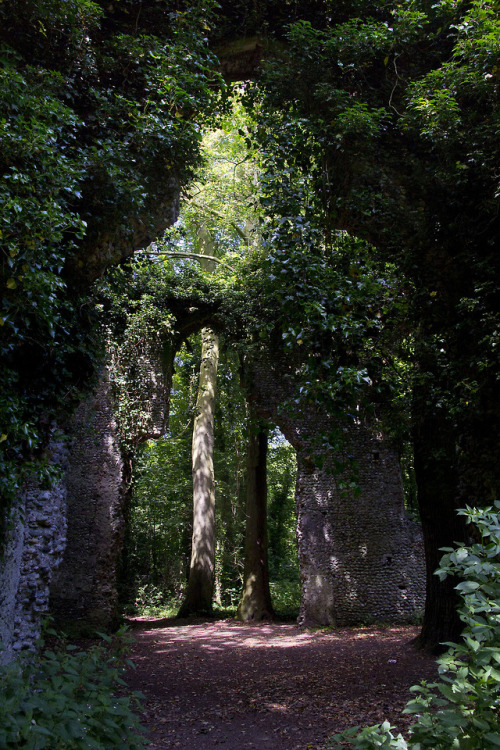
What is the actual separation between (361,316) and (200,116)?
11.6 ft

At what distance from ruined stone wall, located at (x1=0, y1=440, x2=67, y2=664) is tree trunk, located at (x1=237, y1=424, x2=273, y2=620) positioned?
6.56 m

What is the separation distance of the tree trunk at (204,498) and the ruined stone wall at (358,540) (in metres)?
3.06

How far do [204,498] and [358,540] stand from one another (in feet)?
14.6

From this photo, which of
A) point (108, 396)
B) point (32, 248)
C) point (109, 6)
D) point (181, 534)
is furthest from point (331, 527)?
point (109, 6)

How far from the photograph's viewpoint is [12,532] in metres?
4.64

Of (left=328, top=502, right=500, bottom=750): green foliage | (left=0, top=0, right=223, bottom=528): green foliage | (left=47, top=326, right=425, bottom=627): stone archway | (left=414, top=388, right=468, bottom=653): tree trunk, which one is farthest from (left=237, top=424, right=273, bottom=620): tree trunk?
(left=328, top=502, right=500, bottom=750): green foliage

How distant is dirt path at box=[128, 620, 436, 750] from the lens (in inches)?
169

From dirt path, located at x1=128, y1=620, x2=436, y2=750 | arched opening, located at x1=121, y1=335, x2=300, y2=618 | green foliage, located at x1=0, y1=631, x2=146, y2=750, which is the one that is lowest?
dirt path, located at x1=128, y1=620, x2=436, y2=750

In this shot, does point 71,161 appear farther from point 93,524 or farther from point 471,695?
point 93,524

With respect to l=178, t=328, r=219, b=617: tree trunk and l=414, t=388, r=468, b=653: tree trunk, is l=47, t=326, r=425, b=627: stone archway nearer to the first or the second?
l=178, t=328, r=219, b=617: tree trunk

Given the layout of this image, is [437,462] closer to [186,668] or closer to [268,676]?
[268,676]

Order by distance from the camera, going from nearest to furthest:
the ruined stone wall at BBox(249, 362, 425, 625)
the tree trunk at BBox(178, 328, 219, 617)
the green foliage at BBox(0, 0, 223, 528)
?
the green foliage at BBox(0, 0, 223, 528) → the ruined stone wall at BBox(249, 362, 425, 625) → the tree trunk at BBox(178, 328, 219, 617)

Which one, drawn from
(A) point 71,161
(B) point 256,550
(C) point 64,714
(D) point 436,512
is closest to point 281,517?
(B) point 256,550

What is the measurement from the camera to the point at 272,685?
19.0 ft
